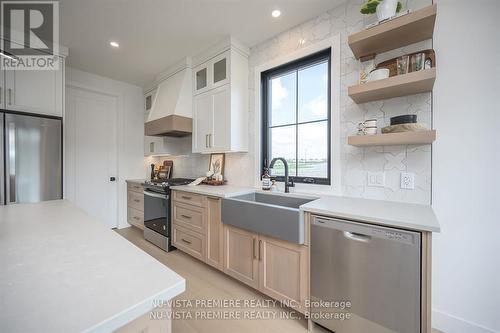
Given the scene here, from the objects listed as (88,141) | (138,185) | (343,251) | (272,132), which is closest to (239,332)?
(343,251)

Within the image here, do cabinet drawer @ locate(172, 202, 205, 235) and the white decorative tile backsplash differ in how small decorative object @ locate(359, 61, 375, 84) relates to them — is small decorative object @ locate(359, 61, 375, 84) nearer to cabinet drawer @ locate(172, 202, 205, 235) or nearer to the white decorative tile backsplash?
the white decorative tile backsplash

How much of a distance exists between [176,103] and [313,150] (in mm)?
1936

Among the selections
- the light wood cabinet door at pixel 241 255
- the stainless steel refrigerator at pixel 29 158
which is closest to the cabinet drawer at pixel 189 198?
the light wood cabinet door at pixel 241 255

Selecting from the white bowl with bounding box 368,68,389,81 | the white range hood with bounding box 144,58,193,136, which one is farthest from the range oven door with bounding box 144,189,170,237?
the white bowl with bounding box 368,68,389,81

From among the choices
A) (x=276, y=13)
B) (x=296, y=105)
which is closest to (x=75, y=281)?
(x=296, y=105)

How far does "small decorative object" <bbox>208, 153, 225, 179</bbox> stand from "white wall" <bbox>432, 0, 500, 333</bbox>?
2238 millimetres

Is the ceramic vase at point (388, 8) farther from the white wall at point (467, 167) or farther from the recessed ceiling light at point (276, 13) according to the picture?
the recessed ceiling light at point (276, 13)

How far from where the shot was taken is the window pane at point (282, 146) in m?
2.38

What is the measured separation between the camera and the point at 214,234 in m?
2.18

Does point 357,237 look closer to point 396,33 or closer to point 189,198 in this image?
point 396,33

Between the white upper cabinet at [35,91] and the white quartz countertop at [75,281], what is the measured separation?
221 centimetres

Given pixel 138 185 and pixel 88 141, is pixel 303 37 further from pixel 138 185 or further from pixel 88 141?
pixel 88 141

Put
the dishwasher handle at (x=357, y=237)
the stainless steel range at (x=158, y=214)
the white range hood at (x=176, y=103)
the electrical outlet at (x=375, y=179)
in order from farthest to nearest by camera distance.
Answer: the white range hood at (x=176, y=103) < the stainless steel range at (x=158, y=214) < the electrical outlet at (x=375, y=179) < the dishwasher handle at (x=357, y=237)

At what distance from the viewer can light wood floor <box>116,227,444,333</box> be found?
Answer: 60.5 inches
